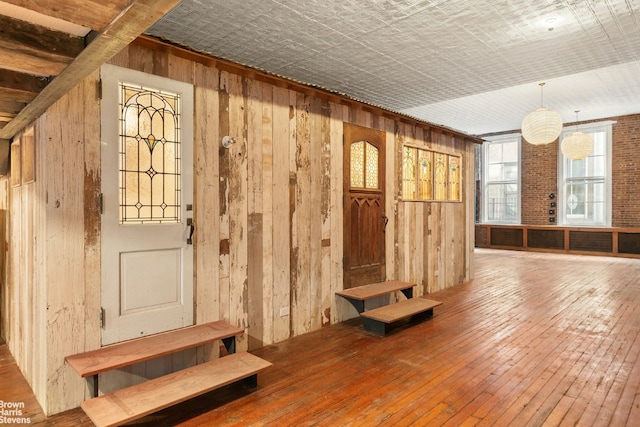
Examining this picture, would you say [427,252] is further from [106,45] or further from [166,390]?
[106,45]

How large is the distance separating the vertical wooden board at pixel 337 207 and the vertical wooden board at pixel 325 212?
5cm

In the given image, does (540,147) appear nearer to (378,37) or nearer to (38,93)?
(378,37)

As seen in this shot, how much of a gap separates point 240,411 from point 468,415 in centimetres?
150

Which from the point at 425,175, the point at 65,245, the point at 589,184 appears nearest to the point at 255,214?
the point at 65,245

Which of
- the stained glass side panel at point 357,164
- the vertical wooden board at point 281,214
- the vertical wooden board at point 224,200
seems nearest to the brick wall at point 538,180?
the stained glass side panel at point 357,164

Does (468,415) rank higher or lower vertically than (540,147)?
lower

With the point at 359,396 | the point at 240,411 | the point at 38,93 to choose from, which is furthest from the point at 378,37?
the point at 240,411

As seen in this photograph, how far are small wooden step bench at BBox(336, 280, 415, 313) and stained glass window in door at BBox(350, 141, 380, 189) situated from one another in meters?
Answer: 1.28

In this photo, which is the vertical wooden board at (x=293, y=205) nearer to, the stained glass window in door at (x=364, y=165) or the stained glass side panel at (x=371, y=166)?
the stained glass window in door at (x=364, y=165)

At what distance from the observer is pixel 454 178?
664 centimetres

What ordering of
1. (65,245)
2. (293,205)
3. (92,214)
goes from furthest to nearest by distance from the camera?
(293,205), (92,214), (65,245)

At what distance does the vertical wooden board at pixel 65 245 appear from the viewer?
2.53m

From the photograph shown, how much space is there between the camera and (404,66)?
5121 mm

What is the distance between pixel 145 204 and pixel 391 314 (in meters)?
2.77
